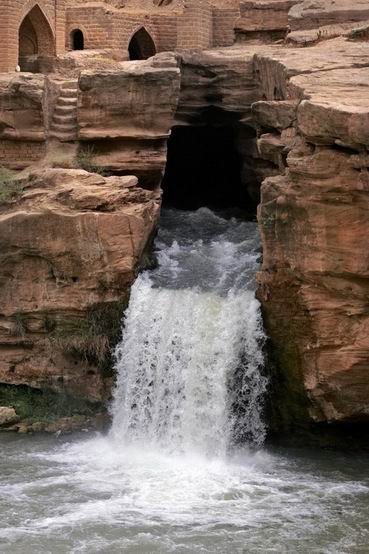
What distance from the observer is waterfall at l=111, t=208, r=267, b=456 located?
60.5 feet

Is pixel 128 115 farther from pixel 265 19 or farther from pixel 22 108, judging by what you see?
pixel 265 19

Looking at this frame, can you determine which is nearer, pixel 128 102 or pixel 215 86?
pixel 128 102

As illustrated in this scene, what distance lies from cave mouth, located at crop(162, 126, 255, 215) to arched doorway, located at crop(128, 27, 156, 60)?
5613mm

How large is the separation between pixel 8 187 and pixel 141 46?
47.2 ft

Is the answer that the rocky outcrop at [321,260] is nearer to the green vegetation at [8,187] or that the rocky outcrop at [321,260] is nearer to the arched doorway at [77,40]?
the green vegetation at [8,187]

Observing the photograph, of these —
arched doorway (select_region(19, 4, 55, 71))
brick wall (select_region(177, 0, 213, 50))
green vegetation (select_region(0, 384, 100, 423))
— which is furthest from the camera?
brick wall (select_region(177, 0, 213, 50))

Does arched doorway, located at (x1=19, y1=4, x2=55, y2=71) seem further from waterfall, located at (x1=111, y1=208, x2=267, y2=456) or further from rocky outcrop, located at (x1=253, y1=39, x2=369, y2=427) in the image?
rocky outcrop, located at (x1=253, y1=39, x2=369, y2=427)

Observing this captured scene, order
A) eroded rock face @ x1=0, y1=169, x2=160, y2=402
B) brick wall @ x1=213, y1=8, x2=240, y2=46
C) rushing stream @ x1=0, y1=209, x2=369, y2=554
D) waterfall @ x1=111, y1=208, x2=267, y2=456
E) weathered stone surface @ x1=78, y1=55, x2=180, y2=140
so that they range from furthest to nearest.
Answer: brick wall @ x1=213, y1=8, x2=240, y2=46, weathered stone surface @ x1=78, y1=55, x2=180, y2=140, eroded rock face @ x1=0, y1=169, x2=160, y2=402, waterfall @ x1=111, y1=208, x2=267, y2=456, rushing stream @ x1=0, y1=209, x2=369, y2=554

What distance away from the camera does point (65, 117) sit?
21859mm

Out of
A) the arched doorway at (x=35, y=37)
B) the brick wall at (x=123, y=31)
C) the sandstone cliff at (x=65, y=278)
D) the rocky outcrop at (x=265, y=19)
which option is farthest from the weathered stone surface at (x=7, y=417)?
the rocky outcrop at (x=265, y=19)

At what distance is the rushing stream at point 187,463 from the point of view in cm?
1500

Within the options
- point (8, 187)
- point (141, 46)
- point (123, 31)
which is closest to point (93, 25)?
point (123, 31)

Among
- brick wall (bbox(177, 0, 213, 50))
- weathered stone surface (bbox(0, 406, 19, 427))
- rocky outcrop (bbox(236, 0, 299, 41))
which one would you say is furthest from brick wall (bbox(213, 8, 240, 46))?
weathered stone surface (bbox(0, 406, 19, 427))

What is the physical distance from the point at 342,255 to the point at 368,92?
262 centimetres
